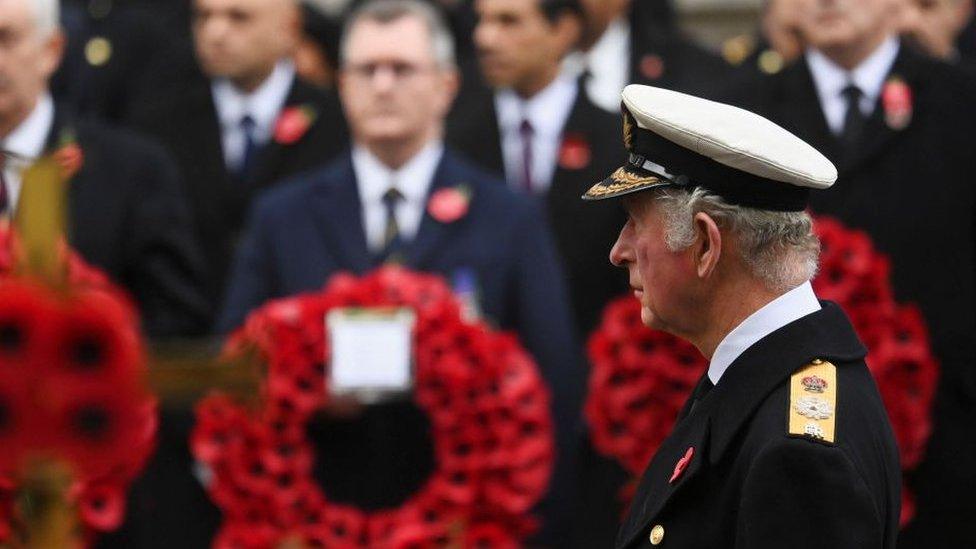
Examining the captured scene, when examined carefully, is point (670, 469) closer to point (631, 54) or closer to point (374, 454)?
point (374, 454)

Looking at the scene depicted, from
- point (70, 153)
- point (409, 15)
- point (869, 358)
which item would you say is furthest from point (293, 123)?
point (869, 358)

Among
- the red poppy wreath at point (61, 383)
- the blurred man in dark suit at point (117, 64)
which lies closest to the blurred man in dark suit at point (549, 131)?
the blurred man in dark suit at point (117, 64)

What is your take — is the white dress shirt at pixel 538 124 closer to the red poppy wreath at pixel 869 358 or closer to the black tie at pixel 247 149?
the black tie at pixel 247 149

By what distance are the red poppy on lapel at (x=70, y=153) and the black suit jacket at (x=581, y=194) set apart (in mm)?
1763

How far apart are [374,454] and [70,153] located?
1312 millimetres

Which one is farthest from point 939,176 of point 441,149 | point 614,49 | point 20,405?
point 20,405

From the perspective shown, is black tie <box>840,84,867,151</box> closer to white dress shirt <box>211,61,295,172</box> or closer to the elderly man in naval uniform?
white dress shirt <box>211,61,295,172</box>

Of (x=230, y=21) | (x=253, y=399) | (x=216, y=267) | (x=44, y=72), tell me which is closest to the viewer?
(x=253, y=399)

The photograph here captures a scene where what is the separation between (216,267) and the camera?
26.5 feet

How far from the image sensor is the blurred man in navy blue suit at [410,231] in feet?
22.4

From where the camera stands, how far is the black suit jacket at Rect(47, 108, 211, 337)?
6.73m

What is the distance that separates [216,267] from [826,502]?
16.3 feet

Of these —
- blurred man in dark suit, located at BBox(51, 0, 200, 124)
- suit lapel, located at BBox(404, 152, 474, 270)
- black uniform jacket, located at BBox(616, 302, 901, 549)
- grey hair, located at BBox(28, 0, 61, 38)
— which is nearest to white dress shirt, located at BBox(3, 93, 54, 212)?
grey hair, located at BBox(28, 0, 61, 38)

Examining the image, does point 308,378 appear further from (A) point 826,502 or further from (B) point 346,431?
(A) point 826,502
